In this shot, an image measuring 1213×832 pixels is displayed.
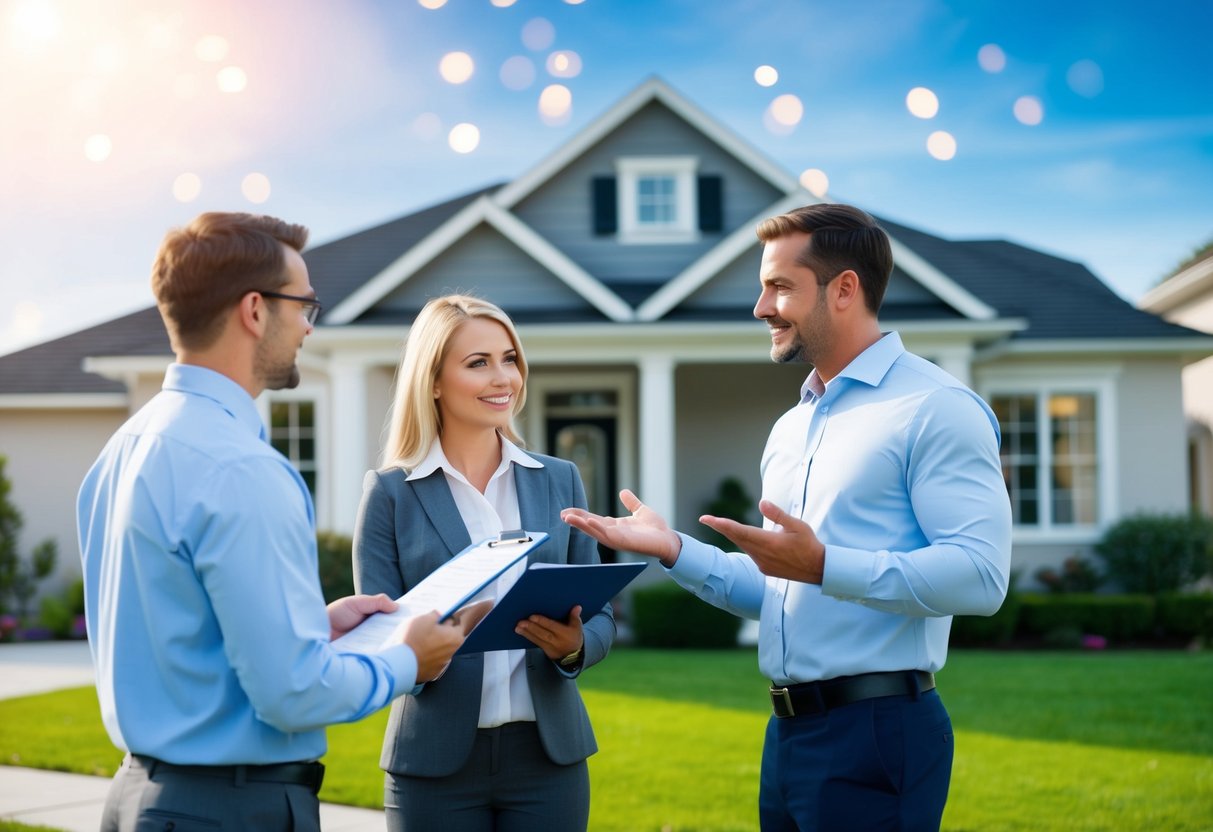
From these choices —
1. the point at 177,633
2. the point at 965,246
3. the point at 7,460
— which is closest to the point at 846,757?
the point at 177,633

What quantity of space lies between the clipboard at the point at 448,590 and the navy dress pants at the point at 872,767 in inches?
32.9

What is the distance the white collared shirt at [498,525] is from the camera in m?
2.89

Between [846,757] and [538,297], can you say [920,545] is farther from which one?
[538,297]

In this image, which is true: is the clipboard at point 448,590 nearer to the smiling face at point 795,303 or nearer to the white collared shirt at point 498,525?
the white collared shirt at point 498,525

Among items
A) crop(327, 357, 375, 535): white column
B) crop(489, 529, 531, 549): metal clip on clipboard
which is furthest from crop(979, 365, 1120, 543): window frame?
crop(489, 529, 531, 549): metal clip on clipboard

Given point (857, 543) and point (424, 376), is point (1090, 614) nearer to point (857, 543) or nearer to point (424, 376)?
point (857, 543)

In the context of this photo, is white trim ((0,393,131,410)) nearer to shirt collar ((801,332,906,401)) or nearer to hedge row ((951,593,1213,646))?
hedge row ((951,593,1213,646))

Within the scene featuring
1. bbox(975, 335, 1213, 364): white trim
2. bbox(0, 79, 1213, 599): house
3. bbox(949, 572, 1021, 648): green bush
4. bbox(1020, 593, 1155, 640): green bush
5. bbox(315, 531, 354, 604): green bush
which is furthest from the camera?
bbox(975, 335, 1213, 364): white trim

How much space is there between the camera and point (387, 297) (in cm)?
1423

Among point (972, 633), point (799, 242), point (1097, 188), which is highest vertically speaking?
point (1097, 188)

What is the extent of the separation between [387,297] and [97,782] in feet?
28.8

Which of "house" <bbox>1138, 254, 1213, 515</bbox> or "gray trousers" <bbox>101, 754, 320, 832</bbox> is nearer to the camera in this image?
"gray trousers" <bbox>101, 754, 320, 832</bbox>

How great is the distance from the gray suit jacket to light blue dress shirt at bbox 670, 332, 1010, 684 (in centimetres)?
38

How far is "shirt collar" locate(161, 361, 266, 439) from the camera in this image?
6.93 ft
